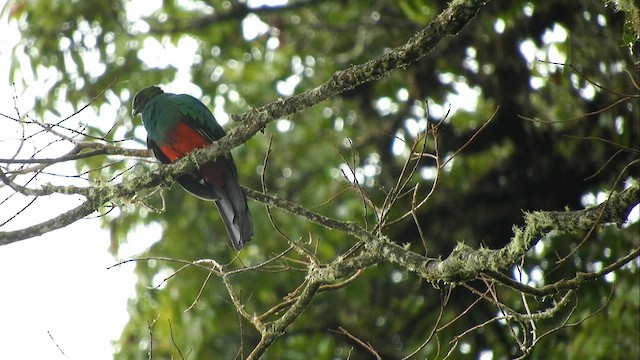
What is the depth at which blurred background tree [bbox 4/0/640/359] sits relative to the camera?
5906 millimetres

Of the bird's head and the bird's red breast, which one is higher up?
the bird's head

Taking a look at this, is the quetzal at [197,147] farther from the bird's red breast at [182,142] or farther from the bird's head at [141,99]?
the bird's head at [141,99]

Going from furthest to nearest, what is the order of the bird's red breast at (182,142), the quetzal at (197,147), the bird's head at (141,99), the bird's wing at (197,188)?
1. the bird's head at (141,99)
2. the bird's red breast at (182,142)
3. the bird's wing at (197,188)
4. the quetzal at (197,147)

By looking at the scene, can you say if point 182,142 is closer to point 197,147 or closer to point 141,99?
point 197,147

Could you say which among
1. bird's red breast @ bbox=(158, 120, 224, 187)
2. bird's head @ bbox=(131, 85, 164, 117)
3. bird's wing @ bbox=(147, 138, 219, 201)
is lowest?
bird's wing @ bbox=(147, 138, 219, 201)

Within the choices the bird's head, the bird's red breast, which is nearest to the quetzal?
the bird's red breast

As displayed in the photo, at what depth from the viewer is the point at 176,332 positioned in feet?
18.9

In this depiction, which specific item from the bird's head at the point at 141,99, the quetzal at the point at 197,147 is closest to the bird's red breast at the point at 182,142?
the quetzal at the point at 197,147

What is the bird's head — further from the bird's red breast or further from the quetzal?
the bird's red breast

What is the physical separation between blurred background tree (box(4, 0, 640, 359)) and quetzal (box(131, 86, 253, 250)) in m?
0.56

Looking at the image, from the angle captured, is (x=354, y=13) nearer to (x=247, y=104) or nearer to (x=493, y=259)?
(x=247, y=104)

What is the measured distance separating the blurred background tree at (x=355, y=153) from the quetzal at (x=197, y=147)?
56 cm

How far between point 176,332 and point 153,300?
1.22 ft

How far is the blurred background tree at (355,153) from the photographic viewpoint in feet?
19.4
